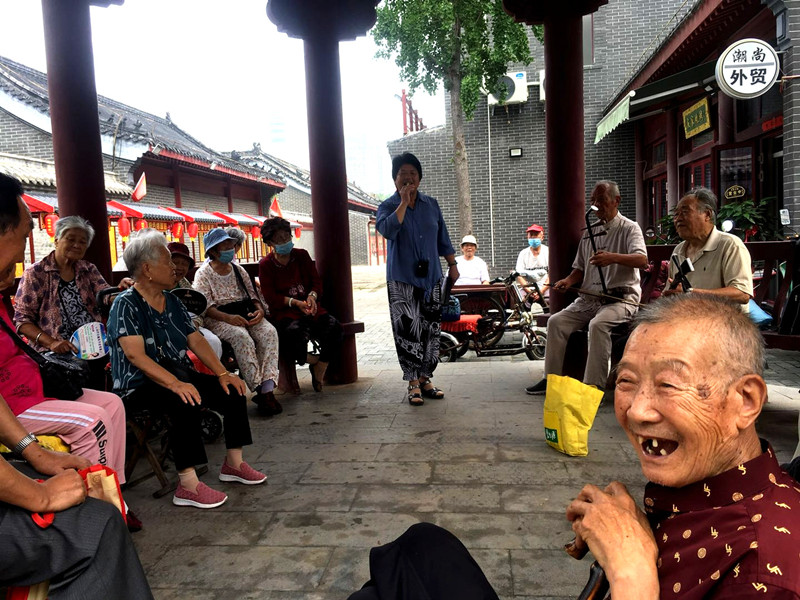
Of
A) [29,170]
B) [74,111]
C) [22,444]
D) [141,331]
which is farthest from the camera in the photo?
[29,170]

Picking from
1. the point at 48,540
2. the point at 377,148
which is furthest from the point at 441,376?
the point at 377,148

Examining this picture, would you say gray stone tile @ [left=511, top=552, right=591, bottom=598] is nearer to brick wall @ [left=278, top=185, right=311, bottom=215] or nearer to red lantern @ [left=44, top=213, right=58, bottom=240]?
red lantern @ [left=44, top=213, right=58, bottom=240]

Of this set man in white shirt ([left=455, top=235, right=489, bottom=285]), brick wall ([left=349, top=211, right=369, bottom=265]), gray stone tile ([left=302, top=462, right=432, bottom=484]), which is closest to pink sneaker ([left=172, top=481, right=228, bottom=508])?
gray stone tile ([left=302, top=462, right=432, bottom=484])

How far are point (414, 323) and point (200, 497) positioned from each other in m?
2.36

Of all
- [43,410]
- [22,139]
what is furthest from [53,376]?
[22,139]

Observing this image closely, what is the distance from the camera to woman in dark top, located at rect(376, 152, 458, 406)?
4.95m

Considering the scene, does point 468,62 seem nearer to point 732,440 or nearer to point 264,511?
point 264,511

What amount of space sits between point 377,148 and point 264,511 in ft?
420

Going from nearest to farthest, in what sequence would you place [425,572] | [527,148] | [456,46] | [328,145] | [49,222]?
[425,572]
[328,145]
[49,222]
[456,46]
[527,148]

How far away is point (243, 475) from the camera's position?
11.6ft

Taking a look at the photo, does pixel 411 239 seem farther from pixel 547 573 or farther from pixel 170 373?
pixel 547 573

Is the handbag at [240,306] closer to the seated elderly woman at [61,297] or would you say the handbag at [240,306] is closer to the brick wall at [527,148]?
the seated elderly woman at [61,297]

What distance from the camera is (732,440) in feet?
3.76

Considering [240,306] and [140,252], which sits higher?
[140,252]
